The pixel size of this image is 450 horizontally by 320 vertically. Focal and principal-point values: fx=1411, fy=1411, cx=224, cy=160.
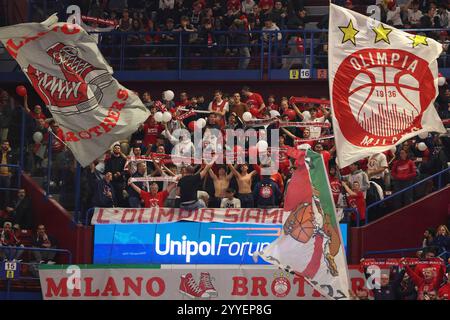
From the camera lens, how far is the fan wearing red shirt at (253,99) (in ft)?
102

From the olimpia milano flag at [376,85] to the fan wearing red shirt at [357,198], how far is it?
4.23 metres

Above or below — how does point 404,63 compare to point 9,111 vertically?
above

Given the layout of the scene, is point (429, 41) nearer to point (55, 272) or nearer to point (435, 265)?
point (435, 265)

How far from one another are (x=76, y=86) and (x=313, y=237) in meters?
5.80

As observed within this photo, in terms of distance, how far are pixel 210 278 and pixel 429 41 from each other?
6.43 metres

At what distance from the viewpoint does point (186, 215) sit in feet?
93.3

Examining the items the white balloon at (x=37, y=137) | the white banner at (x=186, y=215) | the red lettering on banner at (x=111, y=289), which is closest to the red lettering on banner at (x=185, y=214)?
the white banner at (x=186, y=215)

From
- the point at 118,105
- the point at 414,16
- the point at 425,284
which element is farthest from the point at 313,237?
the point at 414,16

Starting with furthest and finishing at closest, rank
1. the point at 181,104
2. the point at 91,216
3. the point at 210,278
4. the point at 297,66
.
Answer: the point at 297,66 → the point at 181,104 → the point at 91,216 → the point at 210,278

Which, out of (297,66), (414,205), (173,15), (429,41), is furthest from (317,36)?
(429,41)

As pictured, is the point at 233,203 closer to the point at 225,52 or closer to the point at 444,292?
the point at 444,292

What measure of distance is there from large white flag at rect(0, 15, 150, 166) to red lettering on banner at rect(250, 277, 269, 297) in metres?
4.02

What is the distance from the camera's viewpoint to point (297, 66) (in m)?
33.7

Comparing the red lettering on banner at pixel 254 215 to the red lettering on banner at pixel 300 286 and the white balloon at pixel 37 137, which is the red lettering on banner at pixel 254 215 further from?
A: the white balloon at pixel 37 137
